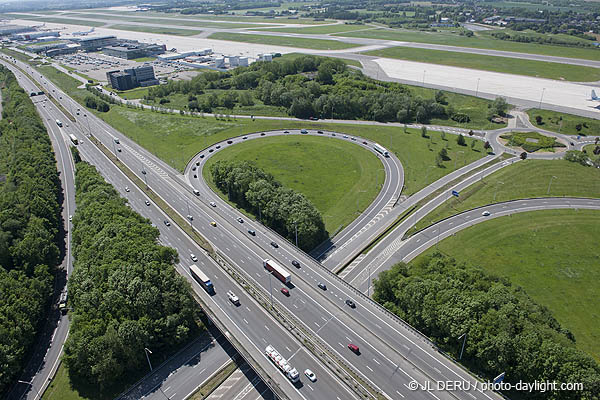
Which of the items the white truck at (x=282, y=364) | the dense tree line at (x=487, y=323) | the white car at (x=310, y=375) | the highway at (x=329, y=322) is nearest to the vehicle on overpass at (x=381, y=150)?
the highway at (x=329, y=322)

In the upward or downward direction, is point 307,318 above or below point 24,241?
below

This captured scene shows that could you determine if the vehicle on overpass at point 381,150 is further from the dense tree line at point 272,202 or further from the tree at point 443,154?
the dense tree line at point 272,202

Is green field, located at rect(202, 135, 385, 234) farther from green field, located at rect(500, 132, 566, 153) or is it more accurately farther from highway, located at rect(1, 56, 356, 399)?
green field, located at rect(500, 132, 566, 153)

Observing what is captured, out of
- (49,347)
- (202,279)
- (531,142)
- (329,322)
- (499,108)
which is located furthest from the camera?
(499,108)

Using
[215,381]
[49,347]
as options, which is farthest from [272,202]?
[49,347]

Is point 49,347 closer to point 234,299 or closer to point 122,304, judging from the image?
point 122,304
